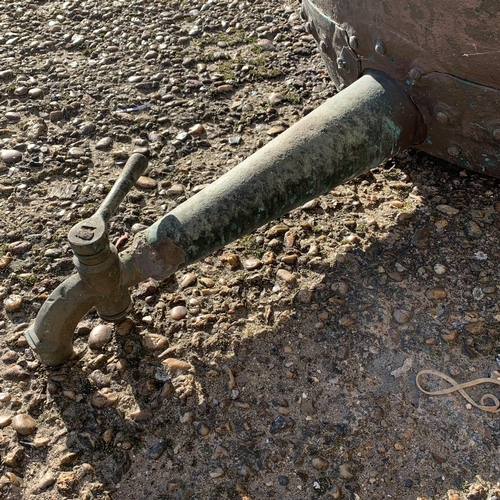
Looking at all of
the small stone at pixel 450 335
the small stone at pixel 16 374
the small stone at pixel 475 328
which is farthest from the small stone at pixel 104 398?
the small stone at pixel 475 328

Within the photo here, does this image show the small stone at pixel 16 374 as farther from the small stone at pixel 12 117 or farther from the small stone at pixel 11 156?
the small stone at pixel 12 117

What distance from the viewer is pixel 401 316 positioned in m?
2.62

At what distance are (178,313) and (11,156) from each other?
1560 millimetres

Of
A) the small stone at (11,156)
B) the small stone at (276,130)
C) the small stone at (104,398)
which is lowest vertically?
the small stone at (104,398)

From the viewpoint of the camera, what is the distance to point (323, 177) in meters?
2.42

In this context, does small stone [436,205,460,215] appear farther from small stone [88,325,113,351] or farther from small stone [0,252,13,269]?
small stone [0,252,13,269]

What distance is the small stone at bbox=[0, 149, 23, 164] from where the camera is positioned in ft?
11.8

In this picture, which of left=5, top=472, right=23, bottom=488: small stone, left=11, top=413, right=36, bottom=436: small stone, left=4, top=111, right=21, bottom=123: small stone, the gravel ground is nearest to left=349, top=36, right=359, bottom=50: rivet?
the gravel ground

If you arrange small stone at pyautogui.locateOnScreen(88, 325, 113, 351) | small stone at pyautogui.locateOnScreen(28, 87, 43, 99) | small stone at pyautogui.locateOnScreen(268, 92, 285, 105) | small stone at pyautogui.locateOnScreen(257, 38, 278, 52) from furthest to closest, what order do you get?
small stone at pyautogui.locateOnScreen(257, 38, 278, 52), small stone at pyautogui.locateOnScreen(28, 87, 43, 99), small stone at pyautogui.locateOnScreen(268, 92, 285, 105), small stone at pyautogui.locateOnScreen(88, 325, 113, 351)

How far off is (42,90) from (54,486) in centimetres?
268

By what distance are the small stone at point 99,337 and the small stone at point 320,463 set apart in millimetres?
972

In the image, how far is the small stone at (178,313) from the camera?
272 centimetres

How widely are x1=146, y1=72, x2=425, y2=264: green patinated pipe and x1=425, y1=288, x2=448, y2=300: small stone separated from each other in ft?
1.95

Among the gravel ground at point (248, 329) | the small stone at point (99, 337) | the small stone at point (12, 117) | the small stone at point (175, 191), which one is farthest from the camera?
the small stone at point (12, 117)
